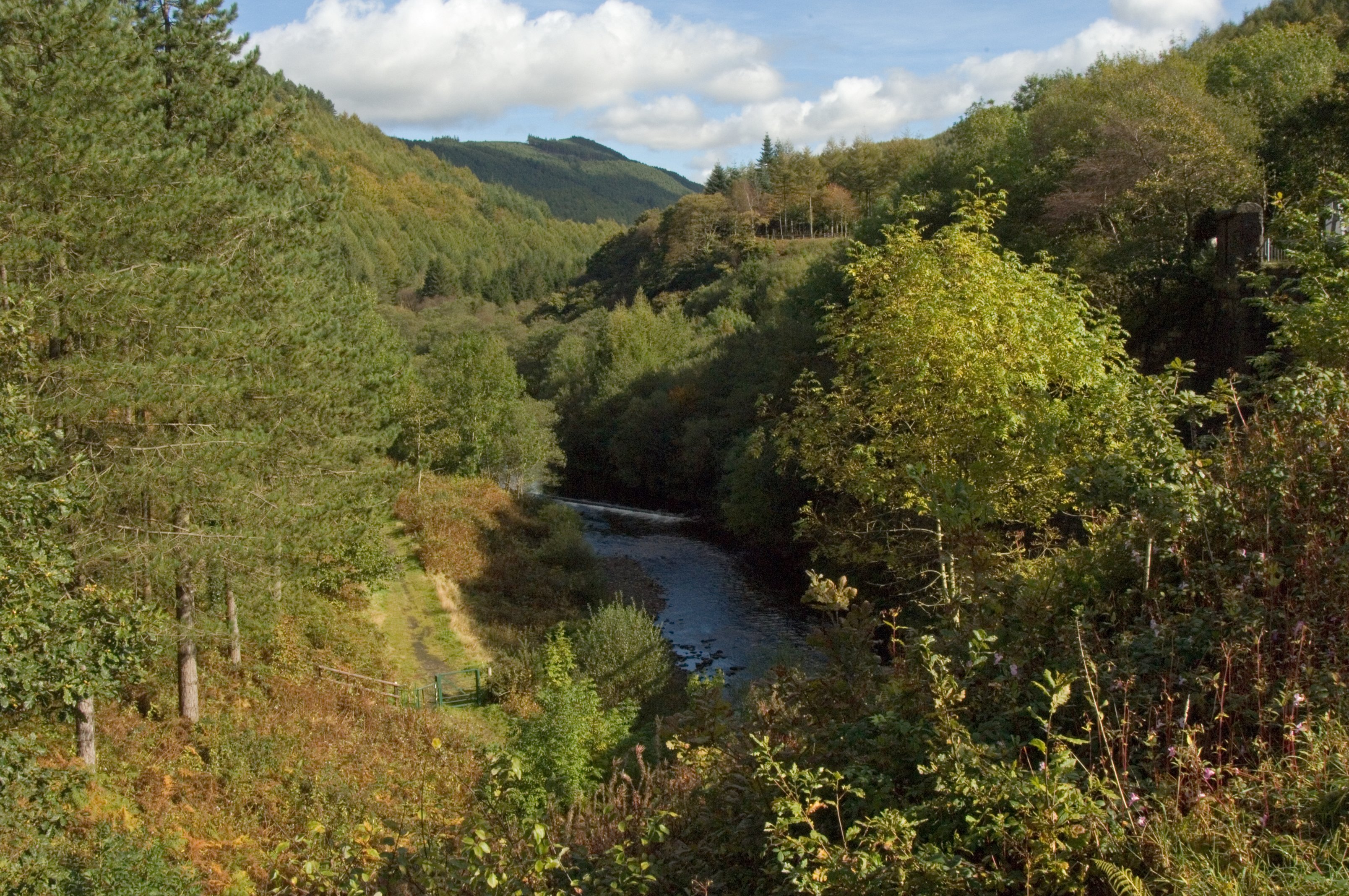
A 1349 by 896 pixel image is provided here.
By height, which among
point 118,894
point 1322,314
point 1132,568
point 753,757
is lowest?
point 118,894

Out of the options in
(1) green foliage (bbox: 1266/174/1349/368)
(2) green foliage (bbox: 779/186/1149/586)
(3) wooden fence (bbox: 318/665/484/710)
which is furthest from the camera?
(3) wooden fence (bbox: 318/665/484/710)

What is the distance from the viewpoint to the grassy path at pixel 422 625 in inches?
924

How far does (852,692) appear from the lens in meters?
5.39

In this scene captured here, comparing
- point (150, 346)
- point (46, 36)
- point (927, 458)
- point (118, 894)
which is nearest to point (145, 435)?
point (150, 346)

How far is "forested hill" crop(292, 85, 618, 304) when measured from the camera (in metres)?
127

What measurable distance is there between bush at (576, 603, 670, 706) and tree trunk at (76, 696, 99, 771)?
8.79 m

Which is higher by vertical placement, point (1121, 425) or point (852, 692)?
point (1121, 425)

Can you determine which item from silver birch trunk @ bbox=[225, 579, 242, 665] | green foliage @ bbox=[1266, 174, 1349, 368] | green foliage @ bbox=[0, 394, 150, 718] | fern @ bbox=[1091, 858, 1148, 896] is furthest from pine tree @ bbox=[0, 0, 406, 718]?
green foliage @ bbox=[1266, 174, 1349, 368]

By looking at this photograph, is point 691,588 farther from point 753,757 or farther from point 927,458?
point 753,757

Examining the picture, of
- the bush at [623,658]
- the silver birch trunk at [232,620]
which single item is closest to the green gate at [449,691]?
the bush at [623,658]

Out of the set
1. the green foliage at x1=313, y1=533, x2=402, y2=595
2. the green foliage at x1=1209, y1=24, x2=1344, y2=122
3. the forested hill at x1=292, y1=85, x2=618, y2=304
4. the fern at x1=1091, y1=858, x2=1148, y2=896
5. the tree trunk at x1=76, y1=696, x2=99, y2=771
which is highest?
the forested hill at x1=292, y1=85, x2=618, y2=304

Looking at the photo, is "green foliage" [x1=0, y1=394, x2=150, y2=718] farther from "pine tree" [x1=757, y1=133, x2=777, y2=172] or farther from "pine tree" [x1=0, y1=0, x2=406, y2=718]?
"pine tree" [x1=757, y1=133, x2=777, y2=172]

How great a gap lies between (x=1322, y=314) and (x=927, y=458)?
5.32m

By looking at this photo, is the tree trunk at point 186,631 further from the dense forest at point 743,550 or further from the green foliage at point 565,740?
the green foliage at point 565,740
